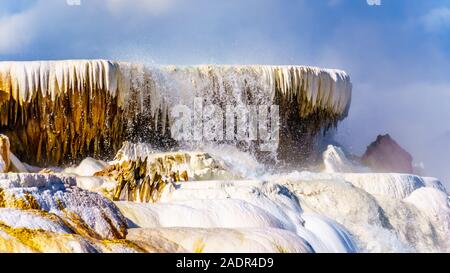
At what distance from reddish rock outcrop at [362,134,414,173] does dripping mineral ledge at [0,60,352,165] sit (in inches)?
52.4

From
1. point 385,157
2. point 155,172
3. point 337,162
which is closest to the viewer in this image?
point 155,172

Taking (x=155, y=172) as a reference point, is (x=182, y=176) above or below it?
below

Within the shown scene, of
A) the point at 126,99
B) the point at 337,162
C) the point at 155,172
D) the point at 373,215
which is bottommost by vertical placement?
the point at 373,215

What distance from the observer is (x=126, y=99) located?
14.1 metres

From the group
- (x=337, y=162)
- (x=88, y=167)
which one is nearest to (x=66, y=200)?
(x=88, y=167)

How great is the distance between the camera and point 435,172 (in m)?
22.8

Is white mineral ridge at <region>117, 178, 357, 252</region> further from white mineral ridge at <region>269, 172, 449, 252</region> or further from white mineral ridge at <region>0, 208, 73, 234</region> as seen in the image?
white mineral ridge at <region>0, 208, 73, 234</region>

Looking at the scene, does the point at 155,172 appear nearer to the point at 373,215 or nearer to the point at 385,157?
the point at 373,215

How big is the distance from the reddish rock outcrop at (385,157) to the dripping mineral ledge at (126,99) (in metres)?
1.33

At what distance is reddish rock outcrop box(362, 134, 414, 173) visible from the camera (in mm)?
17109

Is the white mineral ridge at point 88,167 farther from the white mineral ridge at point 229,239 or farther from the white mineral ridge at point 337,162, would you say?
the white mineral ridge at point 229,239

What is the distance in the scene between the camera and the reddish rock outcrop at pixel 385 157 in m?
17.1

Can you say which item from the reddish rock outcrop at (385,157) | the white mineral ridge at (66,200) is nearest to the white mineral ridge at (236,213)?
the white mineral ridge at (66,200)

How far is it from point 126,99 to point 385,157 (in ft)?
21.1
